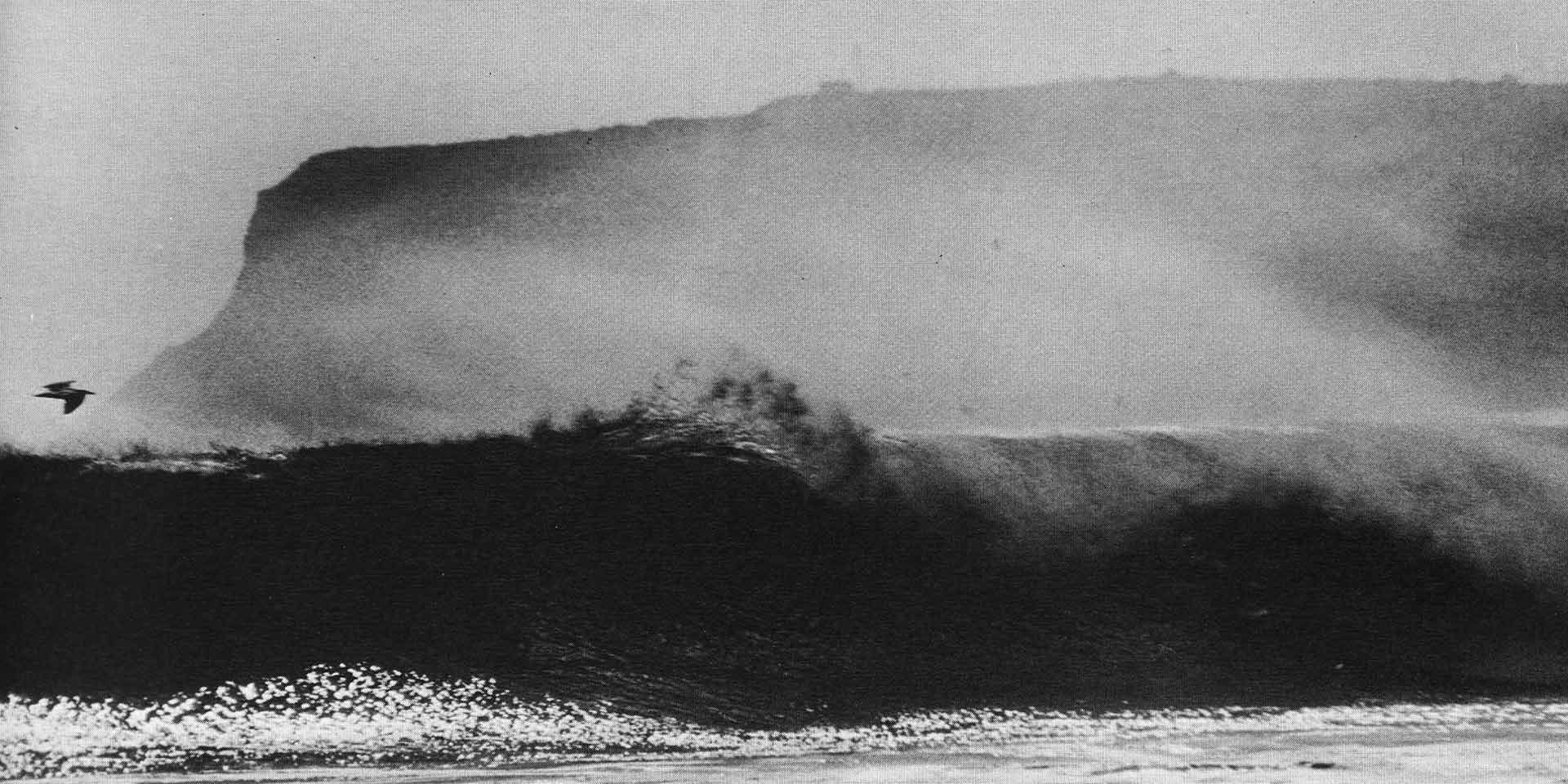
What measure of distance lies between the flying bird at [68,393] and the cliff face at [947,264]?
0.08m

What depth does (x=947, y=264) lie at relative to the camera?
3439mm

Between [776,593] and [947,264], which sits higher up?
[947,264]

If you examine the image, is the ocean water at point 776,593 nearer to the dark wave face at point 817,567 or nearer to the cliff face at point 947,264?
the dark wave face at point 817,567

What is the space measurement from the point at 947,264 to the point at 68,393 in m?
1.95

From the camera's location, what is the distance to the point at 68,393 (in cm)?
338

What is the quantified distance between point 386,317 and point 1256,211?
1958 millimetres

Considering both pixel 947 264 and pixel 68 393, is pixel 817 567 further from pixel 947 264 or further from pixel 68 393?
pixel 68 393

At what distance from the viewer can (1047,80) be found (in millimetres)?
3494

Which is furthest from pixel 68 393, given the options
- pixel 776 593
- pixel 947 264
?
pixel 947 264

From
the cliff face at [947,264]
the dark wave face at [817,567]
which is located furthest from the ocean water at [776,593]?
the cliff face at [947,264]

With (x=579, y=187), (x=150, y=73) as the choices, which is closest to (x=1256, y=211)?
(x=579, y=187)

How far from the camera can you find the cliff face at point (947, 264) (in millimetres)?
3416

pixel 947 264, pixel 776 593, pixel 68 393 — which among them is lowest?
pixel 776 593

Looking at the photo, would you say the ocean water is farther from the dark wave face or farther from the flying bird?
the flying bird
